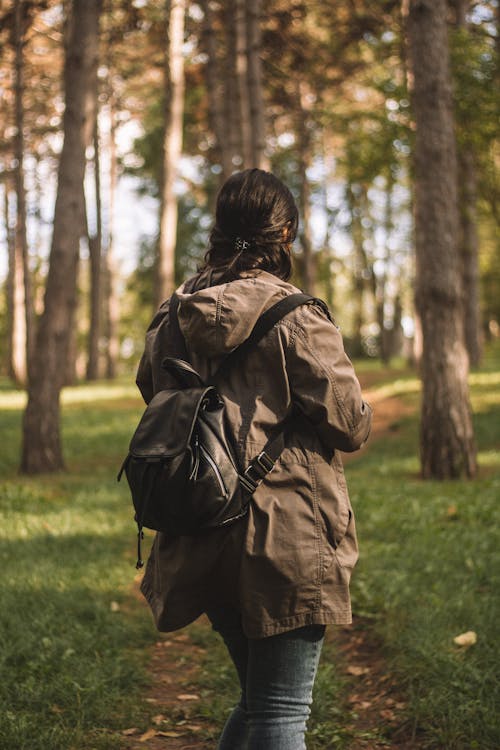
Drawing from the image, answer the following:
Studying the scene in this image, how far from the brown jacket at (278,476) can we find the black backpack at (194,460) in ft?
0.11

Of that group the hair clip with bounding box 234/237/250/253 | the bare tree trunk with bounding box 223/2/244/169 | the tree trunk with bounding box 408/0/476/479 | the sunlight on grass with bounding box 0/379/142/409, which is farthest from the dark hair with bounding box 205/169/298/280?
the bare tree trunk with bounding box 223/2/244/169

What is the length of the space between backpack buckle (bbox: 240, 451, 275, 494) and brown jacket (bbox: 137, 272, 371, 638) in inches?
1.1

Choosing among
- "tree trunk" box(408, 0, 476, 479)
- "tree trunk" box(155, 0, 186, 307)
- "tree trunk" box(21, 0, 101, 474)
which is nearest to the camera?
"tree trunk" box(408, 0, 476, 479)

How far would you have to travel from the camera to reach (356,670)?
16.4 ft

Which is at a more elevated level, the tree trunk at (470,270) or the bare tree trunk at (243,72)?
the bare tree trunk at (243,72)

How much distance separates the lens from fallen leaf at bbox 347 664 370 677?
495 centimetres

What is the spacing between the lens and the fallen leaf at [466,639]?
188 inches

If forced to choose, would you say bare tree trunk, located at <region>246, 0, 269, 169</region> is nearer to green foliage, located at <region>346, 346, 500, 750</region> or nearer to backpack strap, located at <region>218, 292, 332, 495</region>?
green foliage, located at <region>346, 346, 500, 750</region>

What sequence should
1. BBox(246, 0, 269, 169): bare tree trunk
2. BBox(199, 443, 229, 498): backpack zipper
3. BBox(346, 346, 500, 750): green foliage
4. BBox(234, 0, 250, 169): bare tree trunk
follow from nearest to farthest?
BBox(199, 443, 229, 498): backpack zipper
BBox(346, 346, 500, 750): green foliage
BBox(246, 0, 269, 169): bare tree trunk
BBox(234, 0, 250, 169): bare tree trunk

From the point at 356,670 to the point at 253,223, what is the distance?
3.21m

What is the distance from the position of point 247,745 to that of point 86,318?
61531 mm

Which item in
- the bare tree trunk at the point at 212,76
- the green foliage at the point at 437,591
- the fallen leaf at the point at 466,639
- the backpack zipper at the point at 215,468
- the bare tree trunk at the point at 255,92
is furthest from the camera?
the bare tree trunk at the point at 212,76

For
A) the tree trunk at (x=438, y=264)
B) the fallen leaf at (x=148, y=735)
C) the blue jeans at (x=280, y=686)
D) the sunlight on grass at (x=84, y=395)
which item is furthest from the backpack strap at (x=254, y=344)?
the sunlight on grass at (x=84, y=395)

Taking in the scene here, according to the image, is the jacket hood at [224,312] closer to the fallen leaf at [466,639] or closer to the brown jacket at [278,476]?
the brown jacket at [278,476]
